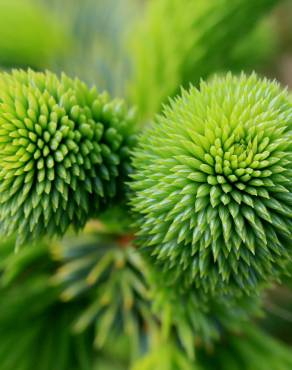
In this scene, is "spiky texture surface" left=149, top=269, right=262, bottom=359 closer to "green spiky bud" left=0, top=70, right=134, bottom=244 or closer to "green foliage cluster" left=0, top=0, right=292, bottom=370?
"green foliage cluster" left=0, top=0, right=292, bottom=370

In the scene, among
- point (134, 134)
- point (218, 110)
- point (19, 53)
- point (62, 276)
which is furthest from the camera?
point (19, 53)

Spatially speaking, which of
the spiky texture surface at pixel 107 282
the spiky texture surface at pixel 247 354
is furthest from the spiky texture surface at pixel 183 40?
the spiky texture surface at pixel 247 354

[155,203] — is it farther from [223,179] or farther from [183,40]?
[183,40]

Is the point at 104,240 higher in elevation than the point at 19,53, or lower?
lower

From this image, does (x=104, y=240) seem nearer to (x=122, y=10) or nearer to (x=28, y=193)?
(x=28, y=193)

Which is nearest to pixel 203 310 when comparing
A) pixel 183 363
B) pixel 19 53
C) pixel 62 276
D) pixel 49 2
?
pixel 183 363

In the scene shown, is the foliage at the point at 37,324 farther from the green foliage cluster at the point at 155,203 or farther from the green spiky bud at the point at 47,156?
the green spiky bud at the point at 47,156

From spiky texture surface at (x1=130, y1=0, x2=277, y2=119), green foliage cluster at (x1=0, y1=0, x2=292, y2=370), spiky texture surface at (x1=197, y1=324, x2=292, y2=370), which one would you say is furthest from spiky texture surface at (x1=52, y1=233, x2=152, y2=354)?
spiky texture surface at (x1=130, y1=0, x2=277, y2=119)
